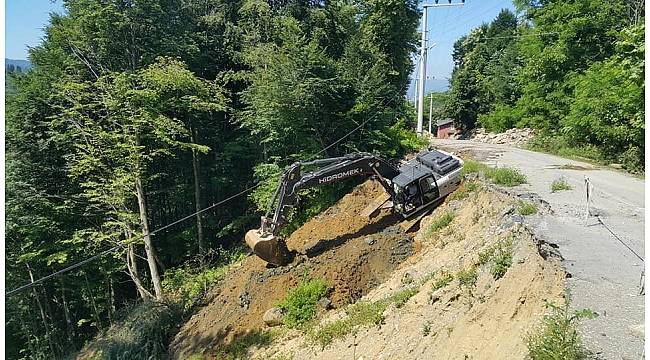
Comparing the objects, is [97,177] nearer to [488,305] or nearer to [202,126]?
[202,126]

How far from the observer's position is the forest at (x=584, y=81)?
1295cm

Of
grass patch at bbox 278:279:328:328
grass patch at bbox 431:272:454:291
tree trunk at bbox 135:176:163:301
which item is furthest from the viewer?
tree trunk at bbox 135:176:163:301

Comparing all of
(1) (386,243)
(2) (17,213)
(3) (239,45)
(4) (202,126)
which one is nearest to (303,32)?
(3) (239,45)

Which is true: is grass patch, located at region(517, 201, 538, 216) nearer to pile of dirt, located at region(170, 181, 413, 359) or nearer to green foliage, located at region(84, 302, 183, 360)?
pile of dirt, located at region(170, 181, 413, 359)

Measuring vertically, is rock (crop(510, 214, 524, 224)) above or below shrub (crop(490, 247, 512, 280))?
above

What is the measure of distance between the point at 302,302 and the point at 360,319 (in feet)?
6.63

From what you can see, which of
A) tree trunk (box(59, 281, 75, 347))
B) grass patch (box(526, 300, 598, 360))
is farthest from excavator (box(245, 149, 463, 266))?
tree trunk (box(59, 281, 75, 347))

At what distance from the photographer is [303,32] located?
59.3 feet

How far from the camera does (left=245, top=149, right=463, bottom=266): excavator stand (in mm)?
11219

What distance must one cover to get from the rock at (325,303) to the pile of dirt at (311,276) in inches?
4.6

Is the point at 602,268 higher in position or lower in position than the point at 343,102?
lower

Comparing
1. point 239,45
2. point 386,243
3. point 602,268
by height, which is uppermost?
point 239,45

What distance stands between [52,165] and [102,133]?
13.4 ft

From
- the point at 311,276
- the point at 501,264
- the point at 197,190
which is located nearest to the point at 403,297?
the point at 501,264
